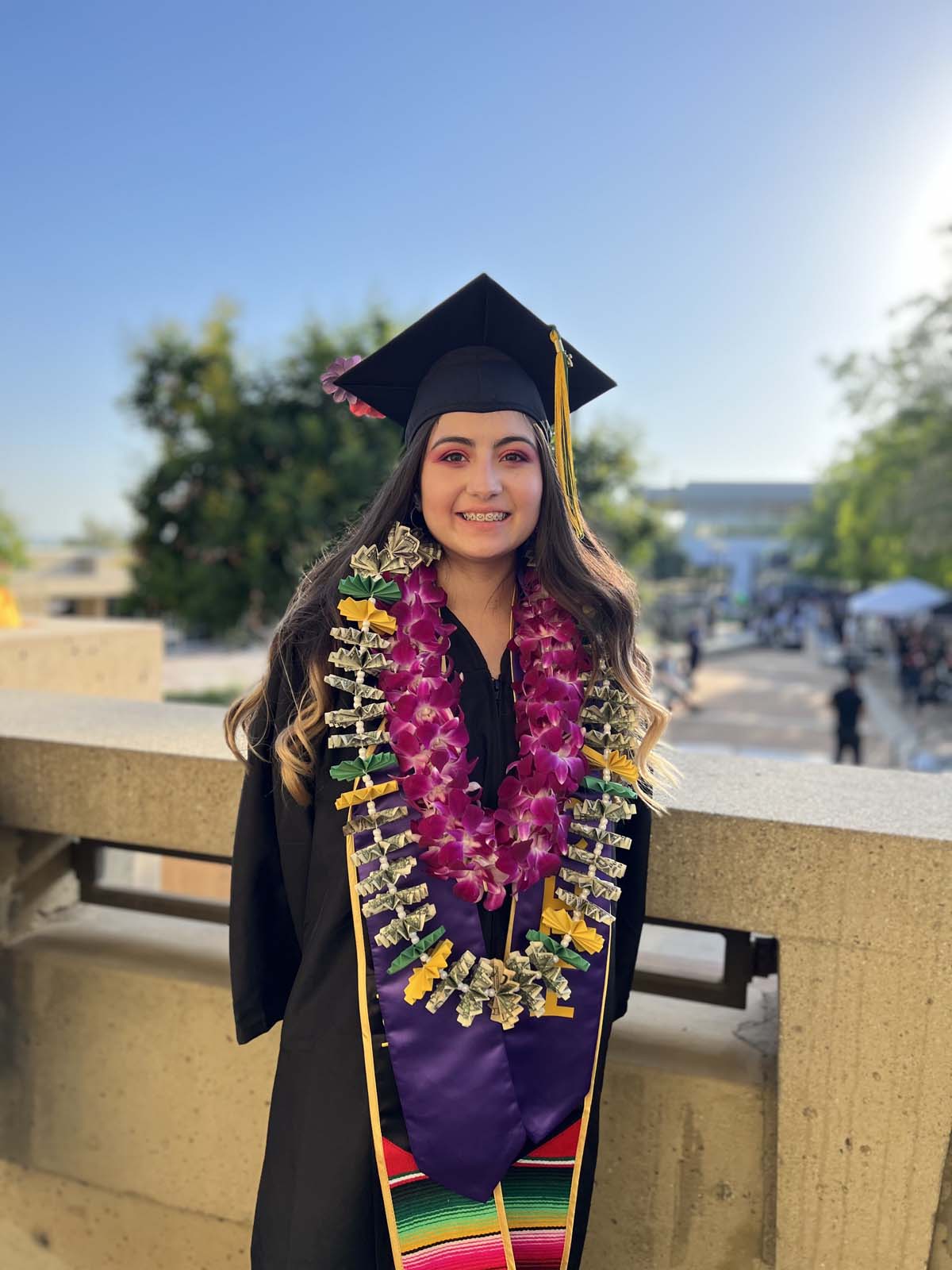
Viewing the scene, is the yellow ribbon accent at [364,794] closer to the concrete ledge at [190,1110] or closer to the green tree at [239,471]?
the concrete ledge at [190,1110]

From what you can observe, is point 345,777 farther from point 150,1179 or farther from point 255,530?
point 255,530

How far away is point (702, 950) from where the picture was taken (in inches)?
189

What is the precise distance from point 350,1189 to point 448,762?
2.34 ft

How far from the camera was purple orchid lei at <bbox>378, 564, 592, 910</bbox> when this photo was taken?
160 cm

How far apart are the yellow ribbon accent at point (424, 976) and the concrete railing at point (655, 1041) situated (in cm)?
56

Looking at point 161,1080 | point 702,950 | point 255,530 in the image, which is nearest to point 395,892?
point 161,1080

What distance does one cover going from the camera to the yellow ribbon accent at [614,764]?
1.74 meters

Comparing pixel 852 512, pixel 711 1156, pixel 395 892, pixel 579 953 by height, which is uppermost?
pixel 852 512

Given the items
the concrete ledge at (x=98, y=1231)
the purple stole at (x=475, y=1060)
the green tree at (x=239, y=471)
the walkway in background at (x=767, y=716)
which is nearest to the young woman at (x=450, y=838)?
the purple stole at (x=475, y=1060)

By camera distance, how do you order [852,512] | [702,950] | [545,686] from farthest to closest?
1. [852,512]
2. [702,950]
3. [545,686]

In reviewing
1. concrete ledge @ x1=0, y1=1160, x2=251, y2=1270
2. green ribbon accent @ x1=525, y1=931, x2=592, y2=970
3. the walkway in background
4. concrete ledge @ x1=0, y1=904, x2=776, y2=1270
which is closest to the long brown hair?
green ribbon accent @ x1=525, y1=931, x2=592, y2=970

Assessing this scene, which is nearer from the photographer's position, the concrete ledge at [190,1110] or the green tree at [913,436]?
→ the concrete ledge at [190,1110]

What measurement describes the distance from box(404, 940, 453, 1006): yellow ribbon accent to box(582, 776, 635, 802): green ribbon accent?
370 millimetres

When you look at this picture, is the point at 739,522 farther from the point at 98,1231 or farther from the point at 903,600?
the point at 98,1231
